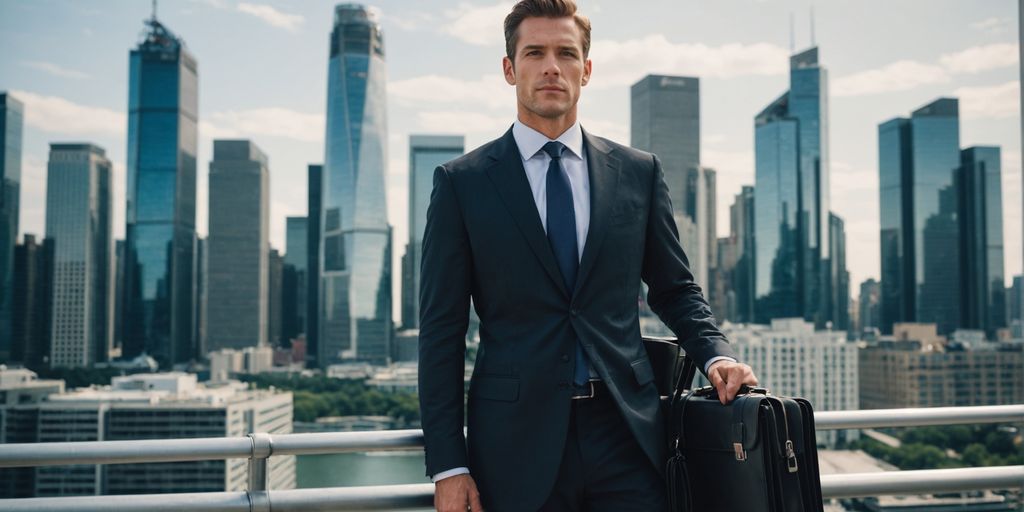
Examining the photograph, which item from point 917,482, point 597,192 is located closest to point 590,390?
point 597,192

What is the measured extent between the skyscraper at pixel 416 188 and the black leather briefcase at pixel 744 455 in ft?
264

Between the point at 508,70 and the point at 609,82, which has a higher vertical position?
the point at 609,82

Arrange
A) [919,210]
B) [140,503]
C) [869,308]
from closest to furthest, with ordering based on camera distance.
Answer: [140,503]
[919,210]
[869,308]

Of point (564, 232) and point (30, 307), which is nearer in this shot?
point (564, 232)

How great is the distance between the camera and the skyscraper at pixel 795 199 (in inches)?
3169

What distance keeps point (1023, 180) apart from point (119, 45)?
94.1 metres

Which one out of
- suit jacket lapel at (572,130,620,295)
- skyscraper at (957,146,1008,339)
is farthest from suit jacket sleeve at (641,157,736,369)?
skyscraper at (957,146,1008,339)

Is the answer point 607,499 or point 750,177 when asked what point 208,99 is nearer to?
point 750,177

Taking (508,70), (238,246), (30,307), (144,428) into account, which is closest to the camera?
(508,70)

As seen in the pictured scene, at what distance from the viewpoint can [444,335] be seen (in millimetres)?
1674

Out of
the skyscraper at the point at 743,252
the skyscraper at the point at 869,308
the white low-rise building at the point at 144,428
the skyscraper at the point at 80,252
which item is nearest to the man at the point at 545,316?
the white low-rise building at the point at 144,428

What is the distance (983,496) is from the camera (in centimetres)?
3706

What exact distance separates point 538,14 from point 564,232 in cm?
45

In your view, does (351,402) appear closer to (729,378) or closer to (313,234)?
(313,234)
